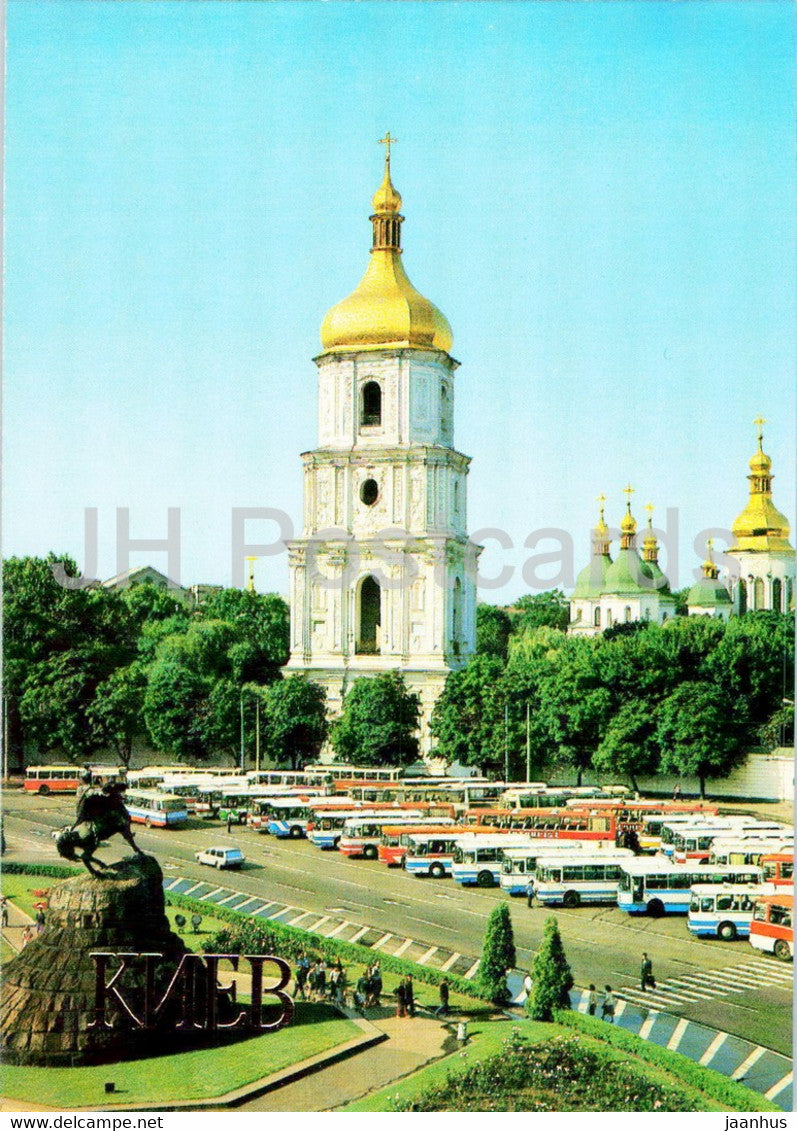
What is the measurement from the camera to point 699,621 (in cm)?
6338

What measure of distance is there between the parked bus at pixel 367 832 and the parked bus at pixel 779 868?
378 inches

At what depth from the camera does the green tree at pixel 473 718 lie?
178ft

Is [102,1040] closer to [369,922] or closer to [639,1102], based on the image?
[639,1102]

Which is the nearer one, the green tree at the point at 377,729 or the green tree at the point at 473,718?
the green tree at the point at 473,718

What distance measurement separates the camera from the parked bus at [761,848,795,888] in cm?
3381

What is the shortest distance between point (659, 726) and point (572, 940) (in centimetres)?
2173

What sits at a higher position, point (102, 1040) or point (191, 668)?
point (191, 668)

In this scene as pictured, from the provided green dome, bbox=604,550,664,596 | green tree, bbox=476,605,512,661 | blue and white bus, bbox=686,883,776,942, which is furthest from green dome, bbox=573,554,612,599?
blue and white bus, bbox=686,883,776,942

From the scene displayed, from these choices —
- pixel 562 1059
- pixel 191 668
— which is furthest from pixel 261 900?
pixel 191 668

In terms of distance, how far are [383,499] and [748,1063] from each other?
131ft

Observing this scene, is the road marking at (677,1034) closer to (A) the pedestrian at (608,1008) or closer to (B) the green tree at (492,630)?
(A) the pedestrian at (608,1008)

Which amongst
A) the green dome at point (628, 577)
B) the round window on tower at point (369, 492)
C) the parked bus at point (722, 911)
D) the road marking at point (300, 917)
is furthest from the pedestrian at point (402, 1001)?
the green dome at point (628, 577)

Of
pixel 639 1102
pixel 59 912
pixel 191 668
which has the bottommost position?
pixel 639 1102

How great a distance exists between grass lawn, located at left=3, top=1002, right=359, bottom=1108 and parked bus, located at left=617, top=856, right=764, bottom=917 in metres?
11.7
